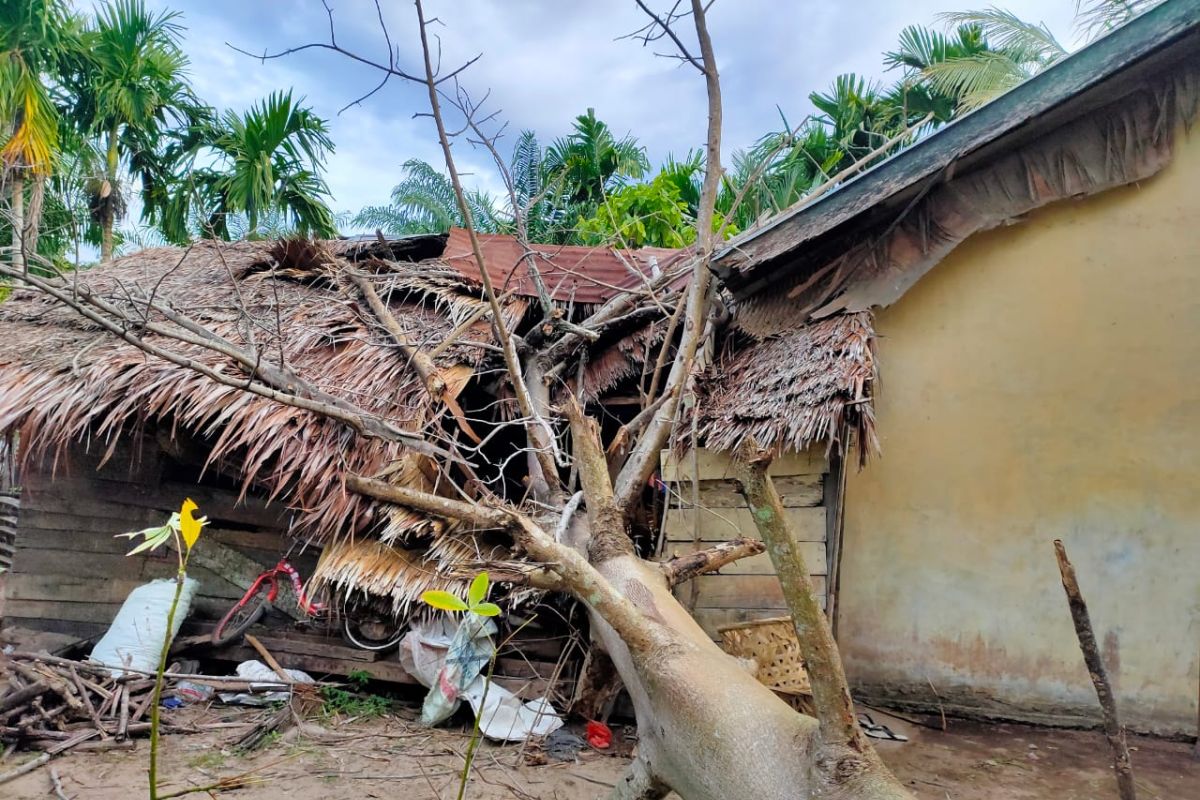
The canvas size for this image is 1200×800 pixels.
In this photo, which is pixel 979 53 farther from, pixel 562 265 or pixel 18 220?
pixel 18 220

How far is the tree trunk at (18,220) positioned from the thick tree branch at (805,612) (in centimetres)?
372

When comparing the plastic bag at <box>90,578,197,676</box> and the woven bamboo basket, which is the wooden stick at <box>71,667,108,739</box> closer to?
the plastic bag at <box>90,578,197,676</box>

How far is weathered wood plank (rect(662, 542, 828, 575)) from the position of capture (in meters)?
3.53

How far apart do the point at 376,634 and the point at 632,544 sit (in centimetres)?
185

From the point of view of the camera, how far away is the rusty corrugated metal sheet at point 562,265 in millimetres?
5060

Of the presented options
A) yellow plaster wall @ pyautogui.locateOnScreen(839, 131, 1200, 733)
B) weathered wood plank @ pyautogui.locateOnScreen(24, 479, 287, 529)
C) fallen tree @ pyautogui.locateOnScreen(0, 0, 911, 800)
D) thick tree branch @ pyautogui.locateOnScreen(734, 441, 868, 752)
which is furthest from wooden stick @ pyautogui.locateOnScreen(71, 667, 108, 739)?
yellow plaster wall @ pyautogui.locateOnScreen(839, 131, 1200, 733)

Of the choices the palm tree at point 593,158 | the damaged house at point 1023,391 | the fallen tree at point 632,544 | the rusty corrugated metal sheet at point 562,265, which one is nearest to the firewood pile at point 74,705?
the fallen tree at point 632,544

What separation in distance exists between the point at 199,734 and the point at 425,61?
328 cm

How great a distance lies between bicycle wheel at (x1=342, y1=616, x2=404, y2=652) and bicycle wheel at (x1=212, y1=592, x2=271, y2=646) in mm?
583

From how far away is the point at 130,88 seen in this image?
8977mm

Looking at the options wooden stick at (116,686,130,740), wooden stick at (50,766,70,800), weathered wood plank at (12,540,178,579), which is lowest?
wooden stick at (50,766,70,800)

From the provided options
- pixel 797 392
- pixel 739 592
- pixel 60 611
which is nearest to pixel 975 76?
pixel 797 392

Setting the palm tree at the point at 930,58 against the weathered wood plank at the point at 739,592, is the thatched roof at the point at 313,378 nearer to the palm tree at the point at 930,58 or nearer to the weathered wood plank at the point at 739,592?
the weathered wood plank at the point at 739,592

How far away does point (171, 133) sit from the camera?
31.8ft
